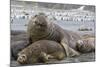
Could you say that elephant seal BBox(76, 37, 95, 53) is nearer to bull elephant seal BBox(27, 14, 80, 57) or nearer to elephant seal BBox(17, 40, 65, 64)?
bull elephant seal BBox(27, 14, 80, 57)

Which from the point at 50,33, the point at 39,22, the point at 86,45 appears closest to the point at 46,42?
the point at 50,33

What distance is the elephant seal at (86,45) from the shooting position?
273 cm

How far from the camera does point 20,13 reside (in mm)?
2457

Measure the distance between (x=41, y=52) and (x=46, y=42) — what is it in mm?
137

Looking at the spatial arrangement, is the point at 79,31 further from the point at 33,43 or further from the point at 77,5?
the point at 33,43

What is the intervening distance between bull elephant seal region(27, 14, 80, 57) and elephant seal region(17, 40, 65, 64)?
5 centimetres

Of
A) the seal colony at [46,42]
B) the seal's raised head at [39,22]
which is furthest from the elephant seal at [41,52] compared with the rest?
the seal's raised head at [39,22]

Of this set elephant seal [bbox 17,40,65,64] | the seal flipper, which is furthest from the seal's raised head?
the seal flipper

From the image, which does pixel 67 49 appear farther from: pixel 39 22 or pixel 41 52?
pixel 39 22

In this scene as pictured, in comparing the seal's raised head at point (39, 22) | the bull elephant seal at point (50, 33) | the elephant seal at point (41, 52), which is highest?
the seal's raised head at point (39, 22)

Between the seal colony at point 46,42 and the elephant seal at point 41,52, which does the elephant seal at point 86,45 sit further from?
the elephant seal at point 41,52

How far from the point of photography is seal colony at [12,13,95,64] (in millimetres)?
2494

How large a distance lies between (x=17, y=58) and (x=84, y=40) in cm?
90

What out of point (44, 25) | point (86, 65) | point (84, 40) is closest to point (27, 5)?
point (44, 25)
